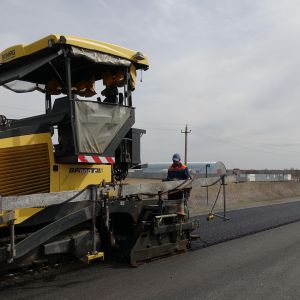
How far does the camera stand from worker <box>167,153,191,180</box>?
A: 342 inches

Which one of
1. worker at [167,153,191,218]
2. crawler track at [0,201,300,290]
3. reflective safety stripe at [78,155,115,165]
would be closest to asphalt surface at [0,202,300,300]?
crawler track at [0,201,300,290]

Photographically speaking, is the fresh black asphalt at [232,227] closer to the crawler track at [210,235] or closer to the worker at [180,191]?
the crawler track at [210,235]

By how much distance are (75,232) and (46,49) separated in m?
2.46

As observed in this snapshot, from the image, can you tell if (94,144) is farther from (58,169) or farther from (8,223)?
(8,223)

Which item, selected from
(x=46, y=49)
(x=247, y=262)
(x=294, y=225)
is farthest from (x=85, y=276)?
(x=294, y=225)

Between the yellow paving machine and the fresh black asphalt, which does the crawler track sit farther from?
the yellow paving machine

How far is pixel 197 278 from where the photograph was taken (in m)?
6.41

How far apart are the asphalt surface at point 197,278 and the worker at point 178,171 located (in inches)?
53.3

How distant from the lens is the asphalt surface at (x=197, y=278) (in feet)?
18.4

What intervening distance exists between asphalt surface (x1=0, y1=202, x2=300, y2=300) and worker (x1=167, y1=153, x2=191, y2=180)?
1353 millimetres

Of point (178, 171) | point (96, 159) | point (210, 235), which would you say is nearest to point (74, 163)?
point (96, 159)

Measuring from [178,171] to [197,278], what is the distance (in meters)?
2.74

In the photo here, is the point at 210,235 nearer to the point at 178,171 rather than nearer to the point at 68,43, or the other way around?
the point at 178,171

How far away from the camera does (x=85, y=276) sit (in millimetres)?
6418
